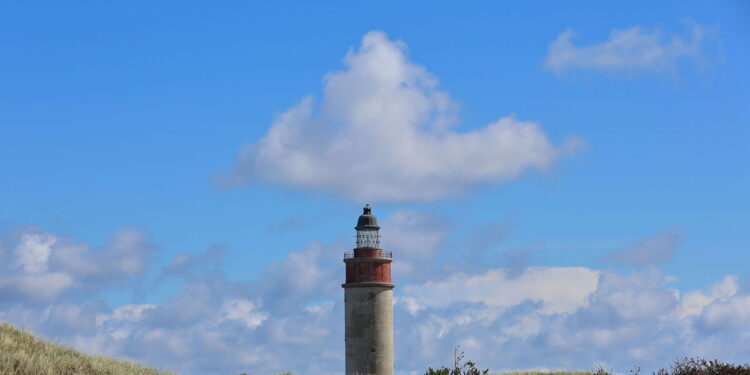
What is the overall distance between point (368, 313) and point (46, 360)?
22834 millimetres

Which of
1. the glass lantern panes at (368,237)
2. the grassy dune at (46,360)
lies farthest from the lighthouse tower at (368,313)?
the grassy dune at (46,360)

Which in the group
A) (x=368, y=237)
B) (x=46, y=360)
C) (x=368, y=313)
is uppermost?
(x=368, y=237)

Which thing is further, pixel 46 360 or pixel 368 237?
pixel 368 237

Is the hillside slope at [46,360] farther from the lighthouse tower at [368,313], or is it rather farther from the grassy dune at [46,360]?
the lighthouse tower at [368,313]

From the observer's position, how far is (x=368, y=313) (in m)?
50.9

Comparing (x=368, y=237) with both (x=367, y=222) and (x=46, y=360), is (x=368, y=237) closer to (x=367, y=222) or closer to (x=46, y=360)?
(x=367, y=222)

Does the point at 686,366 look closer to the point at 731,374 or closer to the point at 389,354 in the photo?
the point at 731,374

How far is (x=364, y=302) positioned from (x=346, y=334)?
1.96 metres

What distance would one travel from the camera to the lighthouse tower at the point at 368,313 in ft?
167

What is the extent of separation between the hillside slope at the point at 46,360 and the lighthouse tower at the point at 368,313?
1769 cm

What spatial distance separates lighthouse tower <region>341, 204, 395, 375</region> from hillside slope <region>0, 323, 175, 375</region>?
1769cm

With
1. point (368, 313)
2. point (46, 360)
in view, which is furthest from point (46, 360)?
point (368, 313)

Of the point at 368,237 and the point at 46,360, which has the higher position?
the point at 368,237

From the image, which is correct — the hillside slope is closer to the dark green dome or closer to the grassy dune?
the grassy dune
